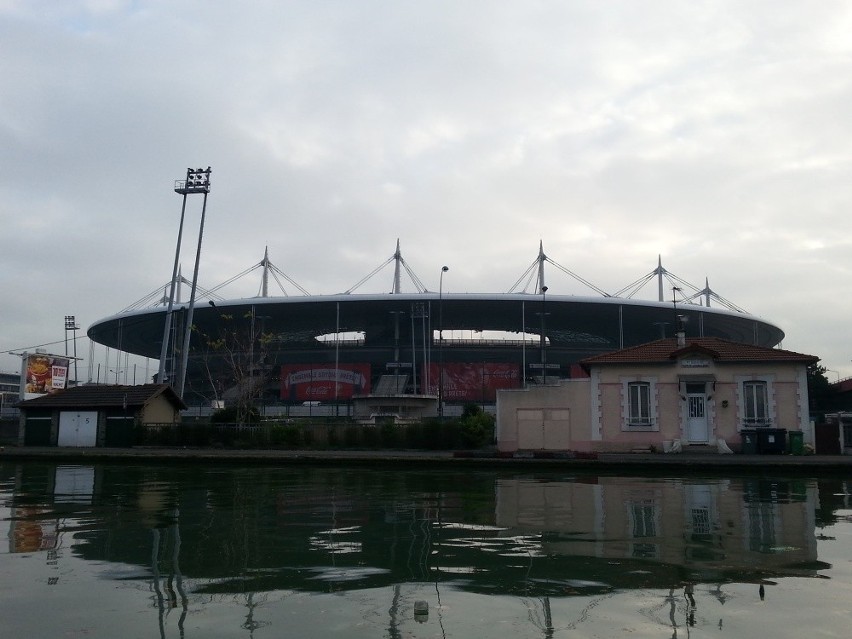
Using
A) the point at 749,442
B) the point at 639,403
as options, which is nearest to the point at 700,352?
the point at 639,403

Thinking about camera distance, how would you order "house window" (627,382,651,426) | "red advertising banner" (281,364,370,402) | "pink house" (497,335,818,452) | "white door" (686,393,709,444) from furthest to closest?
1. "red advertising banner" (281,364,370,402)
2. "house window" (627,382,651,426)
3. "white door" (686,393,709,444)
4. "pink house" (497,335,818,452)

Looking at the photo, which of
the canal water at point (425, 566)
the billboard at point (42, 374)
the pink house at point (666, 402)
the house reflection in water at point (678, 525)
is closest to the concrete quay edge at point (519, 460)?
the pink house at point (666, 402)

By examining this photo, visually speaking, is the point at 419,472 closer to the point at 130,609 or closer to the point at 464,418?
the point at 464,418

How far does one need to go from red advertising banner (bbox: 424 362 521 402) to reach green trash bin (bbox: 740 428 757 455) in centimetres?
4703

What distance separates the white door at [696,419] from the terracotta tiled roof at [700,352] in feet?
5.36

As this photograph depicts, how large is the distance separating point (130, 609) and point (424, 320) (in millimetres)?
68324

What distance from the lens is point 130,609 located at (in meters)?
5.86

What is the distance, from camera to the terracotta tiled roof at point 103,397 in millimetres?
37250

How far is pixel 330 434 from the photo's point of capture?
34.4m

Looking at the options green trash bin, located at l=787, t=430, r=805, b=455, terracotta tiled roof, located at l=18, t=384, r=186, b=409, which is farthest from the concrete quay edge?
terracotta tiled roof, located at l=18, t=384, r=186, b=409

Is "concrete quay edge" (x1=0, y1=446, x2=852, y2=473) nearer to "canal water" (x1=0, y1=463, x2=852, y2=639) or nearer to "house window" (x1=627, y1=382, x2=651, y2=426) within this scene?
"house window" (x1=627, y1=382, x2=651, y2=426)

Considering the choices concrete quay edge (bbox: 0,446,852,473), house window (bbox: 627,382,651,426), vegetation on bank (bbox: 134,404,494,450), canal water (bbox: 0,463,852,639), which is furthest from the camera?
vegetation on bank (bbox: 134,404,494,450)

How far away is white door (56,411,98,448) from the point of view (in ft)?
123

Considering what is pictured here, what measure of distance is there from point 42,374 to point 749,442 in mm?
53202
